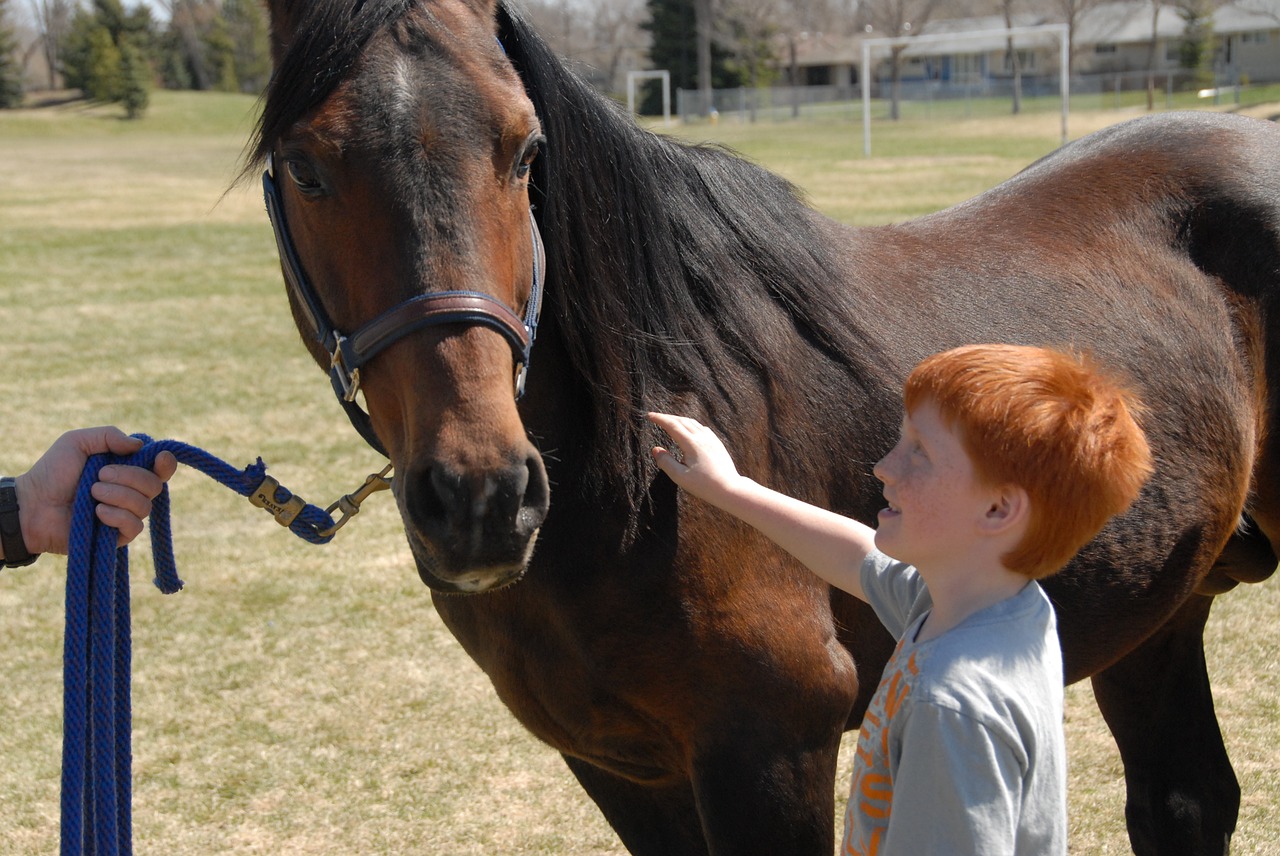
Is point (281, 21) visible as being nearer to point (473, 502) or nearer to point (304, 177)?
point (304, 177)

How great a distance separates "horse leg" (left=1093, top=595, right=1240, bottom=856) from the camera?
3.00 meters

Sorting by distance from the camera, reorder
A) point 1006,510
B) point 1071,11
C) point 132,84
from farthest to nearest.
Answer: point 1071,11
point 132,84
point 1006,510

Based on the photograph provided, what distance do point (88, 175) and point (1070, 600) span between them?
29.3 meters

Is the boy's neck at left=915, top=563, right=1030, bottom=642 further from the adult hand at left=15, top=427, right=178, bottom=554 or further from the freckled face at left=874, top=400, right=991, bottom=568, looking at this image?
the adult hand at left=15, top=427, right=178, bottom=554

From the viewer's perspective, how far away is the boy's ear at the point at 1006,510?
56.0 inches

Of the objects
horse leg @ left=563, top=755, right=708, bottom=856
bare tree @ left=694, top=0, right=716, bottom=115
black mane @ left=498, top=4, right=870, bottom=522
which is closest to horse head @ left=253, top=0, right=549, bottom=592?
black mane @ left=498, top=4, right=870, bottom=522

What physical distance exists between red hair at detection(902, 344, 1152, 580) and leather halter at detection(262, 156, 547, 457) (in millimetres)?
611

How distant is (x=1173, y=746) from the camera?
3.06m

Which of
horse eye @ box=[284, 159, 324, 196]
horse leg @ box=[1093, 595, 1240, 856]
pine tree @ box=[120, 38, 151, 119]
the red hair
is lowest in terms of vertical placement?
horse leg @ box=[1093, 595, 1240, 856]

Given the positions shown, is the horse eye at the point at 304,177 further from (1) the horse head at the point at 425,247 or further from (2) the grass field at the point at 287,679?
(2) the grass field at the point at 287,679

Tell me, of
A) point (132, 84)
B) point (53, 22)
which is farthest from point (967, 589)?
point (53, 22)

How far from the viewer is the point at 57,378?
8758 millimetres

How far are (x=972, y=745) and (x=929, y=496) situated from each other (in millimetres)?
310

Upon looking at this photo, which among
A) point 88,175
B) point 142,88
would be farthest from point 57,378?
point 142,88
